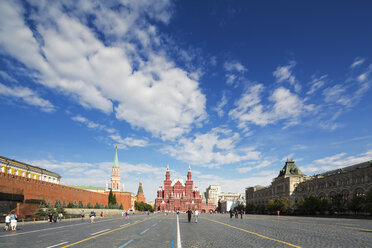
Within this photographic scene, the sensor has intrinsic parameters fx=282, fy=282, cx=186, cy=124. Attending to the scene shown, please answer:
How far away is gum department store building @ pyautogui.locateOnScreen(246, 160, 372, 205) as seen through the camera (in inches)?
2191

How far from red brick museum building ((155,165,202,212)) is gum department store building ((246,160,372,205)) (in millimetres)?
26611

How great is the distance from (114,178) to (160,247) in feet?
434

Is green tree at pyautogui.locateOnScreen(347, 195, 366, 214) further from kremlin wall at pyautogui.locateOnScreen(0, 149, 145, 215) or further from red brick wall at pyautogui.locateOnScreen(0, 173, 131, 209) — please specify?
red brick wall at pyautogui.locateOnScreen(0, 173, 131, 209)

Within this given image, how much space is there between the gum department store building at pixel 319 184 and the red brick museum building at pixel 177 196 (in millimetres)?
26611

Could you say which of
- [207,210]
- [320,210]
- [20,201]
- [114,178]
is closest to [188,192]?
[207,210]

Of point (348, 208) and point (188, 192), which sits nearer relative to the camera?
point (348, 208)

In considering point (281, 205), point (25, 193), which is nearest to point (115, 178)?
point (281, 205)

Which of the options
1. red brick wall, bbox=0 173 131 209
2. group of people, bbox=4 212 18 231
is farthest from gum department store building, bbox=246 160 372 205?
red brick wall, bbox=0 173 131 209

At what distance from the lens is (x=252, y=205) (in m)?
110

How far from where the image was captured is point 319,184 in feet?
240

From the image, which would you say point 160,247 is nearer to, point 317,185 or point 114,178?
point 317,185

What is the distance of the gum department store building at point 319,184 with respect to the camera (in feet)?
183

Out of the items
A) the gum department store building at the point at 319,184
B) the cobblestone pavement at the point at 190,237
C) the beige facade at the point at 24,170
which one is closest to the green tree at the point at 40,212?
the beige facade at the point at 24,170

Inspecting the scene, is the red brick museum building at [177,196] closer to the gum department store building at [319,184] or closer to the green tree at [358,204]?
the gum department store building at [319,184]
